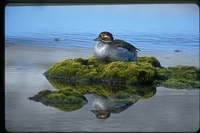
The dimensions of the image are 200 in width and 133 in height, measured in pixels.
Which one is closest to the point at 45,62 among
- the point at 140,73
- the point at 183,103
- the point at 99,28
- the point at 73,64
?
the point at 73,64

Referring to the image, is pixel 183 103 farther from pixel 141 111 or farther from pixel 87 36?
pixel 87 36

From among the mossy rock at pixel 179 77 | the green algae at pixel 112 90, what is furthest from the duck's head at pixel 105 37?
the mossy rock at pixel 179 77

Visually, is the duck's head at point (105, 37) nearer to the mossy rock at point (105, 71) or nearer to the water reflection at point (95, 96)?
the mossy rock at point (105, 71)

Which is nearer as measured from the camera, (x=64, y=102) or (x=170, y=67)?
(x=64, y=102)

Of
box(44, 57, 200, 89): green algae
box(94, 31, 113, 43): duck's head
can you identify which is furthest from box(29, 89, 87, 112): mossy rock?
box(94, 31, 113, 43): duck's head

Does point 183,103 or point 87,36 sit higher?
point 87,36

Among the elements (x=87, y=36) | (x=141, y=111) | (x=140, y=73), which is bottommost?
(x=141, y=111)

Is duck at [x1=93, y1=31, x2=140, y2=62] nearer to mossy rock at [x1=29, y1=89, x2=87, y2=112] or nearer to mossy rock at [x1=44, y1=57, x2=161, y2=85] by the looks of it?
mossy rock at [x1=44, y1=57, x2=161, y2=85]
